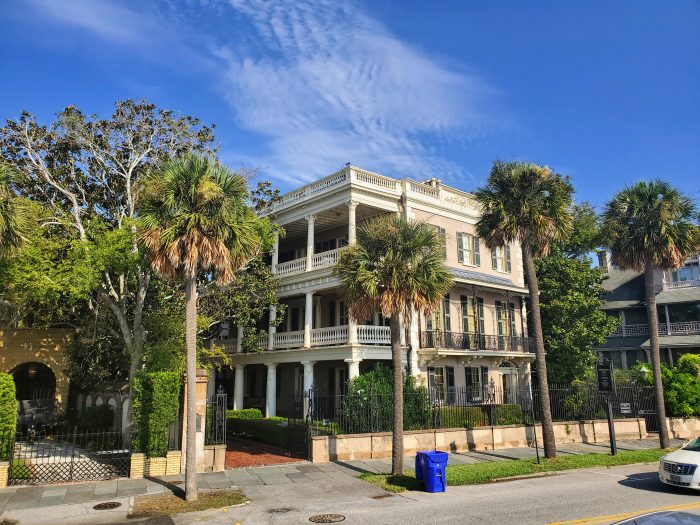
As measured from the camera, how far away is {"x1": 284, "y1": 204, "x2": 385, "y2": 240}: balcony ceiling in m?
26.9

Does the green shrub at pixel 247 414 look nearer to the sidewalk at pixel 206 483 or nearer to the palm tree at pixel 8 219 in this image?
the sidewalk at pixel 206 483

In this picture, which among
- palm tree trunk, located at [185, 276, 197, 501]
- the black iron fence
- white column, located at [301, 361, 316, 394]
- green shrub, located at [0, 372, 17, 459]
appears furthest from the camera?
white column, located at [301, 361, 316, 394]

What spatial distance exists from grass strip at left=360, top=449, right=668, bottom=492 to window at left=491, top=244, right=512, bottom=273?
41.2 ft

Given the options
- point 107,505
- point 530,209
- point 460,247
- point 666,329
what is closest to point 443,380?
point 460,247

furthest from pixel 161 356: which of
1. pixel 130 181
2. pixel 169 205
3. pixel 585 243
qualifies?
pixel 585 243

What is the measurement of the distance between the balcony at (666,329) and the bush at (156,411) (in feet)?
115

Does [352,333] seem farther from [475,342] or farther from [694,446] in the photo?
[694,446]

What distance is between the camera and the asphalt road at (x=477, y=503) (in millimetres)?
10867

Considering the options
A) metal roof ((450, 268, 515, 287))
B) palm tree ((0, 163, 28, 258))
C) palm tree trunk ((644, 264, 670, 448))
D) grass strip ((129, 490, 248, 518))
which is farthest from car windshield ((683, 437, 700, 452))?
palm tree ((0, 163, 28, 258))

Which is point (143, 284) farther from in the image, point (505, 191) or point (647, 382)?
point (647, 382)

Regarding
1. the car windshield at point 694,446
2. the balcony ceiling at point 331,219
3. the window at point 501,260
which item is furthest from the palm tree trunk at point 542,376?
the window at point 501,260

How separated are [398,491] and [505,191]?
11034 mm

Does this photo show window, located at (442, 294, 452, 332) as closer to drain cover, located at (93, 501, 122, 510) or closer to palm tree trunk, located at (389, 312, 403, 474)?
palm tree trunk, located at (389, 312, 403, 474)

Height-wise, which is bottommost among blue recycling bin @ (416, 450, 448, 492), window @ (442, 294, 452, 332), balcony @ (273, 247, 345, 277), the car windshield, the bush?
blue recycling bin @ (416, 450, 448, 492)
